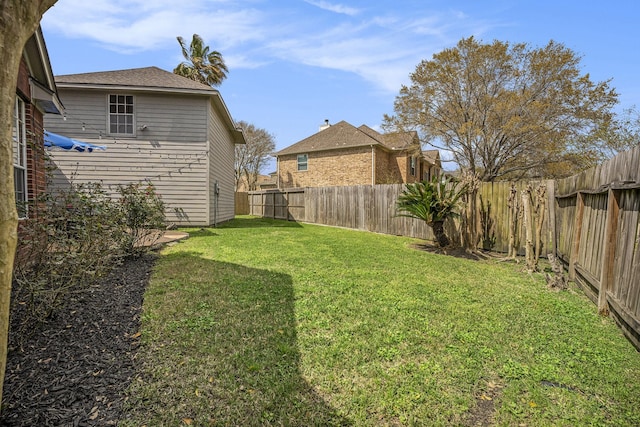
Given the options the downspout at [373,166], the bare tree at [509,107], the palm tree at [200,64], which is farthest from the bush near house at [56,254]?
the palm tree at [200,64]

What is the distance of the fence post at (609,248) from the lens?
13.2 ft

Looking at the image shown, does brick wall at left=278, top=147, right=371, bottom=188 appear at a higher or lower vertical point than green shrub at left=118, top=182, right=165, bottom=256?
higher

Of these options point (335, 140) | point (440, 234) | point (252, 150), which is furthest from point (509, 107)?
point (252, 150)

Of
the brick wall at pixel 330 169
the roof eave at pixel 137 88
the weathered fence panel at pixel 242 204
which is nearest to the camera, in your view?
the roof eave at pixel 137 88

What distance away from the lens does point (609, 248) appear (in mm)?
4031

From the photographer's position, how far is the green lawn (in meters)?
2.27

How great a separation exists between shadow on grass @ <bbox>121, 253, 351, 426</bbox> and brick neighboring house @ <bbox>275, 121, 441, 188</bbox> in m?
17.9

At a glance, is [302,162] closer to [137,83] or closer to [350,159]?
[350,159]

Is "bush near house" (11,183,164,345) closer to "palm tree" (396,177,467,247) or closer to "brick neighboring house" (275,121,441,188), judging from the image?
"palm tree" (396,177,467,247)

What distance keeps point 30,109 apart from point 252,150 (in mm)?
30600

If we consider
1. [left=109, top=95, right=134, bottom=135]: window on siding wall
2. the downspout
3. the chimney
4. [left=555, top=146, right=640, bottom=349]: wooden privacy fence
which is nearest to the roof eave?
[left=109, top=95, right=134, bottom=135]: window on siding wall

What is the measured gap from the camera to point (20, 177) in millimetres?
5703

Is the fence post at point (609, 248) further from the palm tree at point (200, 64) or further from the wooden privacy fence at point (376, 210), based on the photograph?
the palm tree at point (200, 64)

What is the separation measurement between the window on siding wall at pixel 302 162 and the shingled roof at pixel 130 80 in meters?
13.3
